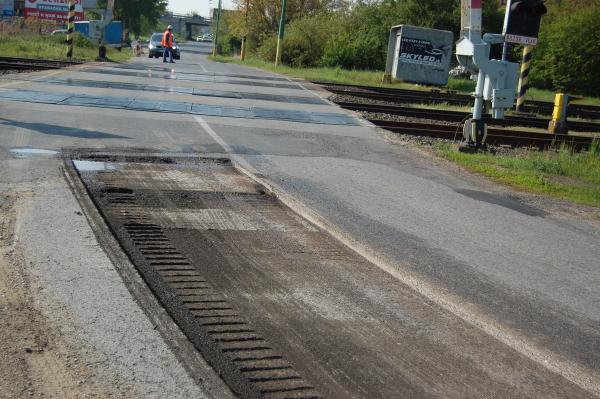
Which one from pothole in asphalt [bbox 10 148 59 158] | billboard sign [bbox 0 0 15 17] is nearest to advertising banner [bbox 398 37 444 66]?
Answer: pothole in asphalt [bbox 10 148 59 158]

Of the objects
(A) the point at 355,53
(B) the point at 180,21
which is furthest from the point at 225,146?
(B) the point at 180,21

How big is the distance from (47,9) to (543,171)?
67.9m

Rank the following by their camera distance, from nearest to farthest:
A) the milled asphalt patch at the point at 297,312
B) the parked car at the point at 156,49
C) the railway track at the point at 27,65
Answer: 1. the milled asphalt patch at the point at 297,312
2. the railway track at the point at 27,65
3. the parked car at the point at 156,49

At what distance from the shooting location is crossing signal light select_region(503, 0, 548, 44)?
12.0m

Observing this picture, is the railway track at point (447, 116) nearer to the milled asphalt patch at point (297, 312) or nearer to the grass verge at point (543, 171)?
the grass verge at point (543, 171)

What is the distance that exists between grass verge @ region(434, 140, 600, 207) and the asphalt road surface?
2.19ft

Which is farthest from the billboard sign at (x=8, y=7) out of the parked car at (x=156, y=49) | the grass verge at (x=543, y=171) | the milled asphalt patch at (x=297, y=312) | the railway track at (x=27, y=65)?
the milled asphalt patch at (x=297, y=312)

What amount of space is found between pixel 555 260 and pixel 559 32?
34.7 m

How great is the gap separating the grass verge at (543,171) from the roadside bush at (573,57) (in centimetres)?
2559

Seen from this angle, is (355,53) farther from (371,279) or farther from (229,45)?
(229,45)

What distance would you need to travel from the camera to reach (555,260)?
6867mm

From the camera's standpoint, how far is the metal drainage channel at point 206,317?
12.4 feet

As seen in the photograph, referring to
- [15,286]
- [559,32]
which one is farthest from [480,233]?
[559,32]

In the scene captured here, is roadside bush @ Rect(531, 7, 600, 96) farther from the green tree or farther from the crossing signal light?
the green tree
